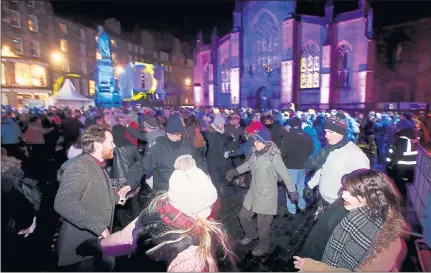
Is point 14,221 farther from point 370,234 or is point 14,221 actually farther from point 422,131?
point 422,131

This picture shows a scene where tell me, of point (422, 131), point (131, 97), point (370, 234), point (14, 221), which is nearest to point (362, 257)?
point (370, 234)

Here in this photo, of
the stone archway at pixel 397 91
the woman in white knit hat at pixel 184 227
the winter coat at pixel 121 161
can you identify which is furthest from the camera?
the stone archway at pixel 397 91

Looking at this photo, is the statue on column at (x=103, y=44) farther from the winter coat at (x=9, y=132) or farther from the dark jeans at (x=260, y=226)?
the dark jeans at (x=260, y=226)

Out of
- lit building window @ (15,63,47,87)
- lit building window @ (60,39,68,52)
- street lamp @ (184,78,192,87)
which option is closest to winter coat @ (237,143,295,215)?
lit building window @ (15,63,47,87)

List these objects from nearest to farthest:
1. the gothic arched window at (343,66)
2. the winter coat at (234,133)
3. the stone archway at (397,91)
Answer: the winter coat at (234,133)
the gothic arched window at (343,66)
the stone archway at (397,91)

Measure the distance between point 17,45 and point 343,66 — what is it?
38.4 metres

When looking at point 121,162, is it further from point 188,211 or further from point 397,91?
point 397,91

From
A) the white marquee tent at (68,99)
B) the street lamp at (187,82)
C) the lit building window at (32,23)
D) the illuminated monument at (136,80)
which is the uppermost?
the lit building window at (32,23)

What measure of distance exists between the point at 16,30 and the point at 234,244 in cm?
3937

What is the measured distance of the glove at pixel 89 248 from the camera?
2.43 metres

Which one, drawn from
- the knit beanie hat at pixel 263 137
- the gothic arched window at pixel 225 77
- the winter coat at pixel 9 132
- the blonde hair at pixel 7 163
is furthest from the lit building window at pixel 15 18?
the knit beanie hat at pixel 263 137

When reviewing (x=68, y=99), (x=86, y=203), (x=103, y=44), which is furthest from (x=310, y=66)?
(x=86, y=203)

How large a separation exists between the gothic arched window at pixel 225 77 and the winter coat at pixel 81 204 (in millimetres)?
36368

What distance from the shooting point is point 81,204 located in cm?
239
